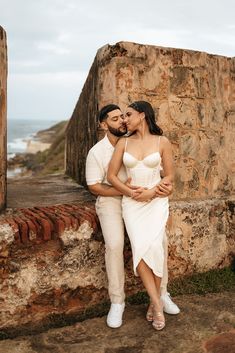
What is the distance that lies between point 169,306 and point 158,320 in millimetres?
315

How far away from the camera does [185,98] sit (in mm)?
4168

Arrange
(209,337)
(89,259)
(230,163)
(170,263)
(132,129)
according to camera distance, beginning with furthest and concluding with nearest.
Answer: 1. (230,163)
2. (170,263)
3. (89,259)
4. (132,129)
5. (209,337)

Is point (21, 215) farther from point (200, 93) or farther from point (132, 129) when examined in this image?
point (200, 93)

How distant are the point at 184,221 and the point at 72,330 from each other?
5.12 ft

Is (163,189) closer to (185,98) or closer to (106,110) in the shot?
(106,110)

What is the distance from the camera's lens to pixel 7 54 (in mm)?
3637

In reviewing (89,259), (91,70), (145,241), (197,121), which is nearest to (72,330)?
(89,259)

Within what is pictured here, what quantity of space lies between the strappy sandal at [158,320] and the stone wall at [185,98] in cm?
134

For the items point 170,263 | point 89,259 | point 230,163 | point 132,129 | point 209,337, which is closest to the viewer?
point 209,337

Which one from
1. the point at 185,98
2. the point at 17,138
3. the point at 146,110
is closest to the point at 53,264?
the point at 146,110

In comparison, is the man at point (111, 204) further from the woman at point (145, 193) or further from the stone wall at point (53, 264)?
the stone wall at point (53, 264)

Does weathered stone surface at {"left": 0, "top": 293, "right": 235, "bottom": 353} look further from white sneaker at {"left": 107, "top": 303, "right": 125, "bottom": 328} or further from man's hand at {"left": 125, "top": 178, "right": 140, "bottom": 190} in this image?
man's hand at {"left": 125, "top": 178, "right": 140, "bottom": 190}

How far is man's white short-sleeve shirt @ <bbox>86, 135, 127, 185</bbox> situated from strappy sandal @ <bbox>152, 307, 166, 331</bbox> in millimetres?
1140

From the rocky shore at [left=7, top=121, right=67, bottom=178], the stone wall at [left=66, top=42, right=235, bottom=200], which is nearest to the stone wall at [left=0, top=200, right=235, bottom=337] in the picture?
the stone wall at [left=66, top=42, right=235, bottom=200]
